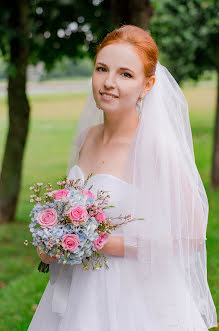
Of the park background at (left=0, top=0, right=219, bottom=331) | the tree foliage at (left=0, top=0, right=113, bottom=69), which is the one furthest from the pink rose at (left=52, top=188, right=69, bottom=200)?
the tree foliage at (left=0, top=0, right=113, bottom=69)

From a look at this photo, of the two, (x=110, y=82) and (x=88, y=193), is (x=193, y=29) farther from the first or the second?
(x=88, y=193)

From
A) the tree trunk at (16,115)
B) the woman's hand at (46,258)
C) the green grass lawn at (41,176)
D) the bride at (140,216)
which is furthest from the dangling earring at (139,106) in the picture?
the tree trunk at (16,115)

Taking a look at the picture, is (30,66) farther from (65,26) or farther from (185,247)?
(185,247)

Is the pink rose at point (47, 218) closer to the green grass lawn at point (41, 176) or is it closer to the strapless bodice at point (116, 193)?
the strapless bodice at point (116, 193)

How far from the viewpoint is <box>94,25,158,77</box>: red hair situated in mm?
2632

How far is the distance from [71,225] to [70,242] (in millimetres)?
83

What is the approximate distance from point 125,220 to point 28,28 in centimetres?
583

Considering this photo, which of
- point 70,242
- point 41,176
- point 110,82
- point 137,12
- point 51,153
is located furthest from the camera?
point 51,153

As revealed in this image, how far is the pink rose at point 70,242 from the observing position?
2.34m

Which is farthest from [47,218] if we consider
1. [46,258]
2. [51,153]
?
Result: [51,153]

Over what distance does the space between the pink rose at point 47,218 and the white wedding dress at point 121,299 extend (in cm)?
32

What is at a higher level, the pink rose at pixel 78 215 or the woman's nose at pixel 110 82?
the woman's nose at pixel 110 82

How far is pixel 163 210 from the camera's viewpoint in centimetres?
256

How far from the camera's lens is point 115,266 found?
8.69 feet
